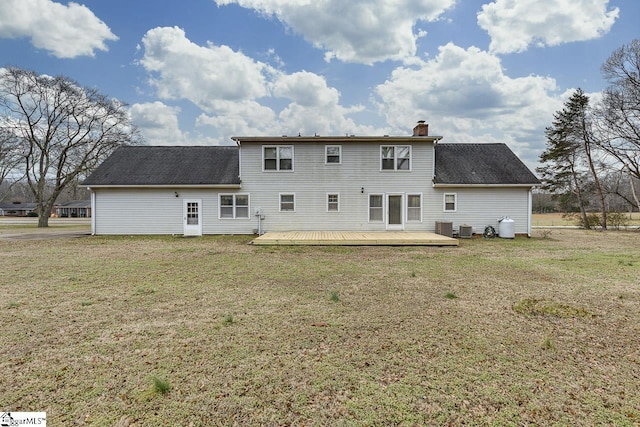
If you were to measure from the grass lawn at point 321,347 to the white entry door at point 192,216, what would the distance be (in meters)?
7.94

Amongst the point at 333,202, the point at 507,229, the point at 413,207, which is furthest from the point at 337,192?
the point at 507,229

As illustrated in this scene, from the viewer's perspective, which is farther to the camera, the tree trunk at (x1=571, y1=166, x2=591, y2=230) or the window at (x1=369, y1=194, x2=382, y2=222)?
the tree trunk at (x1=571, y1=166, x2=591, y2=230)

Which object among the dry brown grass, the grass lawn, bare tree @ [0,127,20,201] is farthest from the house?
bare tree @ [0,127,20,201]

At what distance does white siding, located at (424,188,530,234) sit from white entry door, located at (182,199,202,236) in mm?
11638

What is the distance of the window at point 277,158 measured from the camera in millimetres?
15422

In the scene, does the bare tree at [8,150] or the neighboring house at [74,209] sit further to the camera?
the neighboring house at [74,209]

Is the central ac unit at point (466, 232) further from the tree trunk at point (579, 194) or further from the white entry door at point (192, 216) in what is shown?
the tree trunk at point (579, 194)

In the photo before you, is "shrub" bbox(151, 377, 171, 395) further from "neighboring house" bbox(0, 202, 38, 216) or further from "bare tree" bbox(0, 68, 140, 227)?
"neighboring house" bbox(0, 202, 38, 216)

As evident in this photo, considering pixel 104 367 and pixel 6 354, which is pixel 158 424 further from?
pixel 6 354

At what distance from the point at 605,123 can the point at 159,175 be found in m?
27.8

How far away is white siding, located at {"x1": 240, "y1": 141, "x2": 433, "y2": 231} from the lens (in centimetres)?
1539

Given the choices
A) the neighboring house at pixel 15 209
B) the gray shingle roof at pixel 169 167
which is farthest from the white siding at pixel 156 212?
the neighboring house at pixel 15 209

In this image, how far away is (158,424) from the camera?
2.33 meters

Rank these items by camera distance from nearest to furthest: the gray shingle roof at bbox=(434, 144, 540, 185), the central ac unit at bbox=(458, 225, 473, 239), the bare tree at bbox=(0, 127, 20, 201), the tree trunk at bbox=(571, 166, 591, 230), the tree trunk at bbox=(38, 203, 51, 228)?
1. the central ac unit at bbox=(458, 225, 473, 239)
2. the gray shingle roof at bbox=(434, 144, 540, 185)
3. the tree trunk at bbox=(571, 166, 591, 230)
4. the bare tree at bbox=(0, 127, 20, 201)
5. the tree trunk at bbox=(38, 203, 51, 228)
